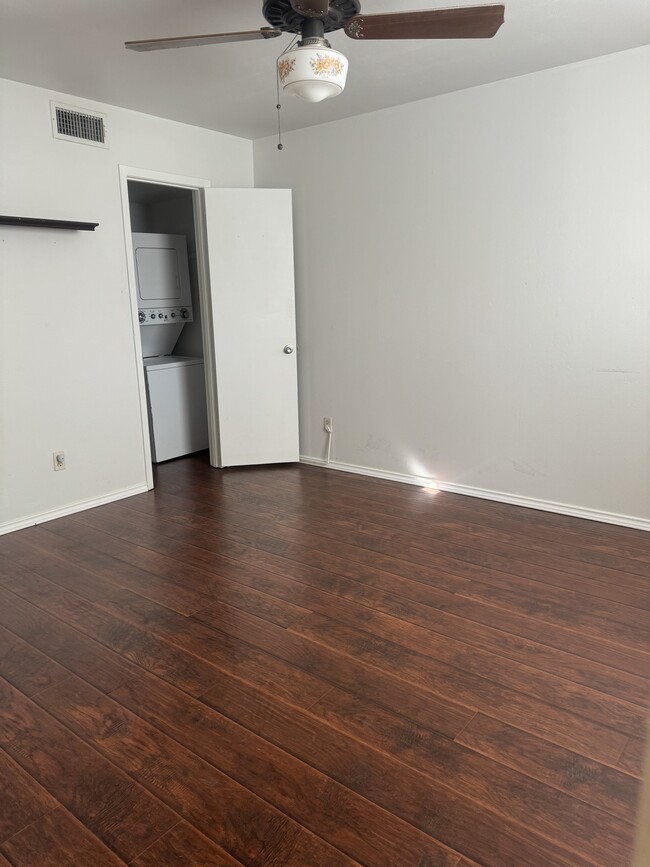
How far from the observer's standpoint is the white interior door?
4.58 meters

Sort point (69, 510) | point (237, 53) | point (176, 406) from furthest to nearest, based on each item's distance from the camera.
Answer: point (176, 406)
point (69, 510)
point (237, 53)

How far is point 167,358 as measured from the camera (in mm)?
5656

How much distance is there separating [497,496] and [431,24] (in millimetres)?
2751

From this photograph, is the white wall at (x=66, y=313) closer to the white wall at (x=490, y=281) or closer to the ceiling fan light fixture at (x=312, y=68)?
the white wall at (x=490, y=281)

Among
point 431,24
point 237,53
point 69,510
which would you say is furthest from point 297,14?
point 69,510

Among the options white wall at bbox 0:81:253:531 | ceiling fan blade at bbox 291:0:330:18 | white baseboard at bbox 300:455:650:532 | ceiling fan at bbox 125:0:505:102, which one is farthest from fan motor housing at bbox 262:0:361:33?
white baseboard at bbox 300:455:650:532

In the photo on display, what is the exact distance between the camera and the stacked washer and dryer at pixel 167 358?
5.14m

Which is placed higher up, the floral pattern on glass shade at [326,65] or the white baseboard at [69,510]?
the floral pattern on glass shade at [326,65]

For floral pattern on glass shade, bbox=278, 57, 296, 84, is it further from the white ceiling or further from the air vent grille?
the air vent grille

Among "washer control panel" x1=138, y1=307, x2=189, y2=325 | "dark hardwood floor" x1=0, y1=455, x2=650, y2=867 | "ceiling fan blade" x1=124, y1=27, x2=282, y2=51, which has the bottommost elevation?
"dark hardwood floor" x1=0, y1=455, x2=650, y2=867

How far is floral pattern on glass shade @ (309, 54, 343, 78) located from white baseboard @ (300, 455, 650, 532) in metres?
2.71

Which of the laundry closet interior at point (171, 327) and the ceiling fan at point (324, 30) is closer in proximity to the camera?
the ceiling fan at point (324, 30)

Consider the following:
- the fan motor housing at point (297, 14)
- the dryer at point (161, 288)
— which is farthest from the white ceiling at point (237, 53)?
the dryer at point (161, 288)

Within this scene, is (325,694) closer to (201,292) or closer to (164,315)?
(201,292)
